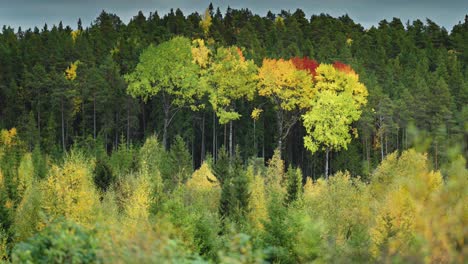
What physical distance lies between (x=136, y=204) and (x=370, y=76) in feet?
152

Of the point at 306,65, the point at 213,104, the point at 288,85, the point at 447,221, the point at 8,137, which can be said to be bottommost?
the point at 8,137

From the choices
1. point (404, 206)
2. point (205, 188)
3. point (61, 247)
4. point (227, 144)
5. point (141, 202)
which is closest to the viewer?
point (61, 247)

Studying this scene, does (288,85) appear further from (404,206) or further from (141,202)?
(404,206)

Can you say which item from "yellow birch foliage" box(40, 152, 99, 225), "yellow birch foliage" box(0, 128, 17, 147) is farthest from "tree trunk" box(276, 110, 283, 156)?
"yellow birch foliage" box(0, 128, 17, 147)

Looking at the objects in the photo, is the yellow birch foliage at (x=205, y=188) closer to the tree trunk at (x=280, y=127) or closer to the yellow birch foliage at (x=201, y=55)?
the tree trunk at (x=280, y=127)

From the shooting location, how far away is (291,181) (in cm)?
4247

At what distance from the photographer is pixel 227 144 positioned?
6994cm

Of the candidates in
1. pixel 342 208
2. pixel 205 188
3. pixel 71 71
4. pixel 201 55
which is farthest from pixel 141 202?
pixel 71 71

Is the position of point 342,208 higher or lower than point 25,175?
lower

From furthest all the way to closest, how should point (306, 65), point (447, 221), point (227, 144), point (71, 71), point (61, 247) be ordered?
point (71, 71)
point (227, 144)
point (306, 65)
point (61, 247)
point (447, 221)

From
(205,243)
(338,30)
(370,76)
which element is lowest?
(205,243)

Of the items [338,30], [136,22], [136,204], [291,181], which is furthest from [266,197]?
[136,22]

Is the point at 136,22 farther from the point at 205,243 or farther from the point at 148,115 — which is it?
the point at 205,243

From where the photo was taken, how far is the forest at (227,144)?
1835 cm
